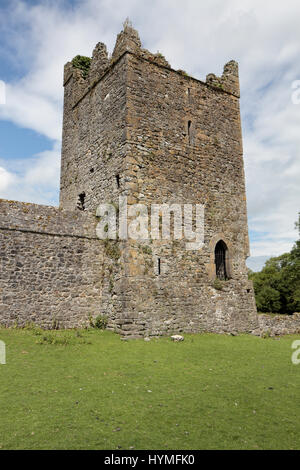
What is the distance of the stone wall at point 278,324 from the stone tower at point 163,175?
2.81 feet

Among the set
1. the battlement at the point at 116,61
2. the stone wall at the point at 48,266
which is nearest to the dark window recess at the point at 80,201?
the stone wall at the point at 48,266

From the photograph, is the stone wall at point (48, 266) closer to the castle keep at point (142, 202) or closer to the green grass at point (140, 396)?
the castle keep at point (142, 202)

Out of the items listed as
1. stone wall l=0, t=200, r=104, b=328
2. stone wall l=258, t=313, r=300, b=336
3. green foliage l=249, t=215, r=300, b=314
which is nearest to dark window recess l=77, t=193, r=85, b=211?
stone wall l=0, t=200, r=104, b=328

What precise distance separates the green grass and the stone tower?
2508 millimetres

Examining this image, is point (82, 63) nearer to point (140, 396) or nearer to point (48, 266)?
point (48, 266)

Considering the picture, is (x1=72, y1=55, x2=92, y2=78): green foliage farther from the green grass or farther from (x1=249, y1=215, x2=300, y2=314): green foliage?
(x1=249, y1=215, x2=300, y2=314): green foliage

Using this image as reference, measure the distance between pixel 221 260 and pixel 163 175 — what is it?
15.9ft

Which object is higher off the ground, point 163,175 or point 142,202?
point 163,175

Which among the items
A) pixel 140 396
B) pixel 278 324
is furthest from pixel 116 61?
pixel 278 324

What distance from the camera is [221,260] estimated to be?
15.4 m

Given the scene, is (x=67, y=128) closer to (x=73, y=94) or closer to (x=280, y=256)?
(x=73, y=94)

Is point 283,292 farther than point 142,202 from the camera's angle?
Yes

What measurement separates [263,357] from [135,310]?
4214 millimetres
